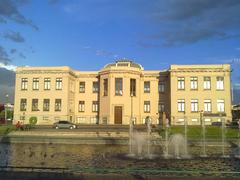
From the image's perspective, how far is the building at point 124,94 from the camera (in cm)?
6419

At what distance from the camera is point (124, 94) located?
65.0m

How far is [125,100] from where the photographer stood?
6488 centimetres

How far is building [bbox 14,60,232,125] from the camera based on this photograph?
6419 centimetres

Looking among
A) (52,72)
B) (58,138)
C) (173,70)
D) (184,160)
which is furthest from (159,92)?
(184,160)

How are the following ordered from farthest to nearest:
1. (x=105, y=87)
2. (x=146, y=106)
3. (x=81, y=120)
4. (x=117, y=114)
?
1. (x=81, y=120)
2. (x=146, y=106)
3. (x=105, y=87)
4. (x=117, y=114)

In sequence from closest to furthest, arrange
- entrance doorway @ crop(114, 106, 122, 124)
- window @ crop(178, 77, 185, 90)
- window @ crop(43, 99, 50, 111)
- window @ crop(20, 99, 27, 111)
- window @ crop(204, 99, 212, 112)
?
1. window @ crop(204, 99, 212, 112)
2. entrance doorway @ crop(114, 106, 122, 124)
3. window @ crop(178, 77, 185, 90)
4. window @ crop(43, 99, 50, 111)
5. window @ crop(20, 99, 27, 111)

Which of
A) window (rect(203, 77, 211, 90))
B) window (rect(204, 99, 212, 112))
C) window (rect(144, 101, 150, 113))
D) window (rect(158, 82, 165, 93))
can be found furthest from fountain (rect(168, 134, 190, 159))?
window (rect(158, 82, 165, 93))

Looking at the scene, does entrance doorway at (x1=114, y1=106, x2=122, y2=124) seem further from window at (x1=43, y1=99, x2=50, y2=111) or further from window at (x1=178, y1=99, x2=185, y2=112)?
window at (x1=43, y1=99, x2=50, y2=111)

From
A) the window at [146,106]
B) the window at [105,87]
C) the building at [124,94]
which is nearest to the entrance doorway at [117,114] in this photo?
the building at [124,94]

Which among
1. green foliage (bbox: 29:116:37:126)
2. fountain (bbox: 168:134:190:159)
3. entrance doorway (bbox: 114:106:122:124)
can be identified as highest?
entrance doorway (bbox: 114:106:122:124)

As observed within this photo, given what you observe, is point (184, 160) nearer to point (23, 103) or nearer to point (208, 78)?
point (208, 78)

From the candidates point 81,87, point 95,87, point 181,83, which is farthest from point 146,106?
point 81,87

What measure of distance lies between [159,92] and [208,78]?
995 centimetres

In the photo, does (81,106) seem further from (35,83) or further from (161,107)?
(161,107)
